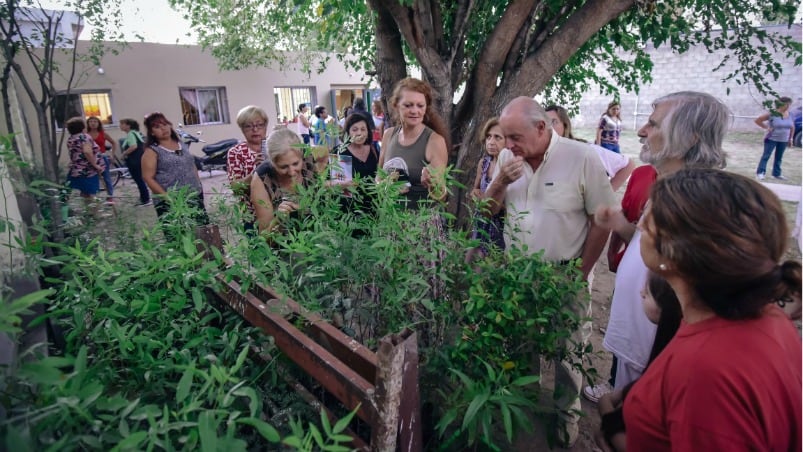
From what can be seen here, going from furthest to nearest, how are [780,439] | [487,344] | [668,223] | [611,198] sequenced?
[611,198] < [487,344] < [668,223] < [780,439]

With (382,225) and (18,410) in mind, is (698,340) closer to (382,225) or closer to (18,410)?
(382,225)

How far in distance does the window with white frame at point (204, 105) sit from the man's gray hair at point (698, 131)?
14.8 meters

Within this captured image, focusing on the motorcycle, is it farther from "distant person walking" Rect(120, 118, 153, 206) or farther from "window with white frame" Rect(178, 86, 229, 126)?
"distant person walking" Rect(120, 118, 153, 206)

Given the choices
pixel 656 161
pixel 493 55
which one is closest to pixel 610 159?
pixel 493 55

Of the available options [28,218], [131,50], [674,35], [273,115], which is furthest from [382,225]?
[273,115]

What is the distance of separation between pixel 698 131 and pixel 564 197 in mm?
646

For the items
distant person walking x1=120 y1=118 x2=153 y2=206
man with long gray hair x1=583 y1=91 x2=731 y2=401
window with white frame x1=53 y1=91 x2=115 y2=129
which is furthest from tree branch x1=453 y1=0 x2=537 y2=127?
window with white frame x1=53 y1=91 x2=115 y2=129

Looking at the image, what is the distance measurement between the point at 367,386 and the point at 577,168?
1.68m

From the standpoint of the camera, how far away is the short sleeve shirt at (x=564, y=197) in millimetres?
2270

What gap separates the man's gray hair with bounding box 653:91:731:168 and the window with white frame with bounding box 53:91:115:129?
13.9m

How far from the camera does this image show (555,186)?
2314 mm

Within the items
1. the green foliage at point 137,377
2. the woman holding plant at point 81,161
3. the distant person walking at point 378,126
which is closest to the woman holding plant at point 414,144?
the green foliage at point 137,377

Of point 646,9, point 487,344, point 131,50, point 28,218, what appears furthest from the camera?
point 131,50

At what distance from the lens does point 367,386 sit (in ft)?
3.63
